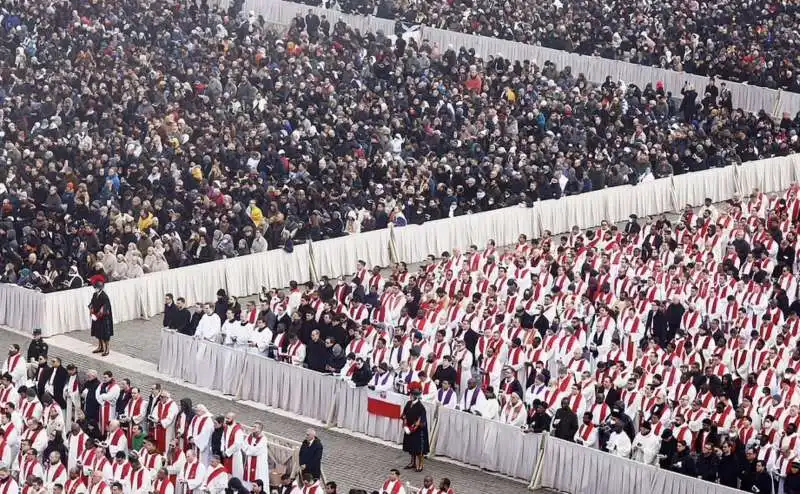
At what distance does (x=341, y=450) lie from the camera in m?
30.5

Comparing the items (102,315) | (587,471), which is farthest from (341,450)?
(102,315)

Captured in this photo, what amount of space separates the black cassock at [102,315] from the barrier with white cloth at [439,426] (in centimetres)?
121

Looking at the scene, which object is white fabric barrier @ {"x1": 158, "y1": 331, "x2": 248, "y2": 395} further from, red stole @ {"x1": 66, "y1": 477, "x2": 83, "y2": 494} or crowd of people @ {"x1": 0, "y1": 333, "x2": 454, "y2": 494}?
red stole @ {"x1": 66, "y1": 477, "x2": 83, "y2": 494}

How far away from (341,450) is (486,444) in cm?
248

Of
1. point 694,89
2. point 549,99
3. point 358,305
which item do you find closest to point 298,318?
point 358,305

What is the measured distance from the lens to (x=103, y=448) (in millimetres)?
27422

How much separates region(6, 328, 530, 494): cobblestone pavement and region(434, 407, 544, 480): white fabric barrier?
197mm

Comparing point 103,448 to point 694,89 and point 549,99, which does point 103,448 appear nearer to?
point 549,99

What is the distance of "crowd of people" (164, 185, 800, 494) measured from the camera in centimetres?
2802

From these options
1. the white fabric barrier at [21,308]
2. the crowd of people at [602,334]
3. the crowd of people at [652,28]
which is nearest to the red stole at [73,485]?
the crowd of people at [602,334]

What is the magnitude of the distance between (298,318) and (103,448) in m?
6.21

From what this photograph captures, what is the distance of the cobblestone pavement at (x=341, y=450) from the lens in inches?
1145

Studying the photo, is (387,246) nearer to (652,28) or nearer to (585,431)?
(585,431)

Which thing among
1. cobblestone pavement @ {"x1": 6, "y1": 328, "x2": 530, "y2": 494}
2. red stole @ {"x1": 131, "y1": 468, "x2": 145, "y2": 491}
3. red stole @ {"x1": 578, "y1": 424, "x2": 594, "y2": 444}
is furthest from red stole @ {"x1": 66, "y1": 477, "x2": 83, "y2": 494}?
red stole @ {"x1": 578, "y1": 424, "x2": 594, "y2": 444}
